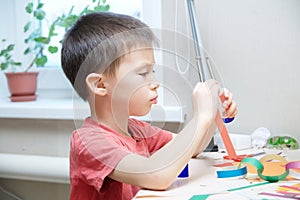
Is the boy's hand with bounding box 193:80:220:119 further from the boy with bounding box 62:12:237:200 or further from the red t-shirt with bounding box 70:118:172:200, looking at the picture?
the red t-shirt with bounding box 70:118:172:200

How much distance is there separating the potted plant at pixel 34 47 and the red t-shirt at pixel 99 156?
71 centimetres

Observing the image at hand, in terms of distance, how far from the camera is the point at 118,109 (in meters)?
0.78

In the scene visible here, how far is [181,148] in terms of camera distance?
69 cm

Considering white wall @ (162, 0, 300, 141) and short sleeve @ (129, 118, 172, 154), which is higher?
white wall @ (162, 0, 300, 141)

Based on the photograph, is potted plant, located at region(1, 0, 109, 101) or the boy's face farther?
potted plant, located at region(1, 0, 109, 101)

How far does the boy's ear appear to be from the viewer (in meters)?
0.74

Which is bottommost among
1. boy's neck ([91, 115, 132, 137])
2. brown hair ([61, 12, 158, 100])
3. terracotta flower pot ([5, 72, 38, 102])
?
terracotta flower pot ([5, 72, 38, 102])

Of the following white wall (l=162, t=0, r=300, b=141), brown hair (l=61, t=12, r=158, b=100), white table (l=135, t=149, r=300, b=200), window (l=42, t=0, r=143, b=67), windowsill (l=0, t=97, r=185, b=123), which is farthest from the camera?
window (l=42, t=0, r=143, b=67)

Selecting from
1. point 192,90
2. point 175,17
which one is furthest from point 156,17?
point 192,90

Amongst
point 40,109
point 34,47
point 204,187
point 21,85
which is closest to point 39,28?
point 34,47

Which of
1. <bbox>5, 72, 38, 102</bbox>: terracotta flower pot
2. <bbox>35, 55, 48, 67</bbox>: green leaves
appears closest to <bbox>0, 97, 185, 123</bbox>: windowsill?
<bbox>5, 72, 38, 102</bbox>: terracotta flower pot

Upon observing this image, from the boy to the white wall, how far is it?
29 centimetres

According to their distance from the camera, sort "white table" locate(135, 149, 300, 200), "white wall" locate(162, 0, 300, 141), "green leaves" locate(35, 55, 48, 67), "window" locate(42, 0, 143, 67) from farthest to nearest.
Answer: "green leaves" locate(35, 55, 48, 67) < "window" locate(42, 0, 143, 67) < "white wall" locate(162, 0, 300, 141) < "white table" locate(135, 149, 300, 200)

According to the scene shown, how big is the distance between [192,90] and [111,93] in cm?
14
